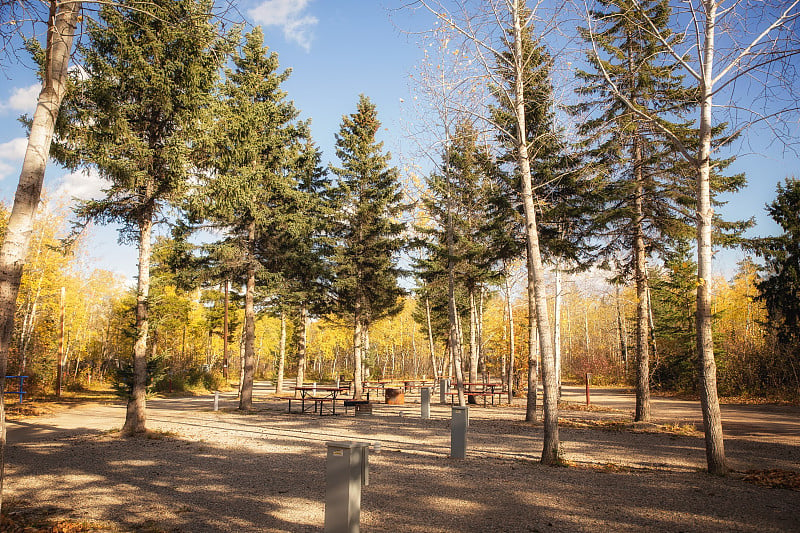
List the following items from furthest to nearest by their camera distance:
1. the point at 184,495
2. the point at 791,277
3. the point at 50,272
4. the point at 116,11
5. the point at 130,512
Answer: the point at 50,272 → the point at 791,277 → the point at 116,11 → the point at 184,495 → the point at 130,512

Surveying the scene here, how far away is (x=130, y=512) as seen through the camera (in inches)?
209

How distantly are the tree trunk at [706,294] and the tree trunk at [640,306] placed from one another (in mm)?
5300

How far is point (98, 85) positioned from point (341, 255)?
44.7ft

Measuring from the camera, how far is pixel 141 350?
1145 cm

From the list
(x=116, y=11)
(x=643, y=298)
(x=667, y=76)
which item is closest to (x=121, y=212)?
(x=116, y=11)

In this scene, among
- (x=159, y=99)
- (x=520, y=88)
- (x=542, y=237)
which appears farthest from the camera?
(x=542, y=237)

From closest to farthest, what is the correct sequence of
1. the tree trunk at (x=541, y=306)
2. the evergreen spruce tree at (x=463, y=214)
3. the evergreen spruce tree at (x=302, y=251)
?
the tree trunk at (x=541, y=306) < the evergreen spruce tree at (x=463, y=214) < the evergreen spruce tree at (x=302, y=251)

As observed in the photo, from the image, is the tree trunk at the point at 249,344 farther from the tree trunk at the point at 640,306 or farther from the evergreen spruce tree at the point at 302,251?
the tree trunk at the point at 640,306

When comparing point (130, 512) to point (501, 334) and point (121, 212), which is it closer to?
point (121, 212)

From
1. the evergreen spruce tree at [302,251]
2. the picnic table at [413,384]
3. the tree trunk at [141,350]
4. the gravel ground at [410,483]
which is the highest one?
the evergreen spruce tree at [302,251]

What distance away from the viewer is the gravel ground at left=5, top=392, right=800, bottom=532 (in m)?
5.10

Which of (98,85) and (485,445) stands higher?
(98,85)

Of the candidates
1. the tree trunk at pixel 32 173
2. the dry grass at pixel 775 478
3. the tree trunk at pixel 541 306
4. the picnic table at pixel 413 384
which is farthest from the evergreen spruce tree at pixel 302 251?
the dry grass at pixel 775 478

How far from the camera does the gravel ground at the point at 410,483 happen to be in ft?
16.7
